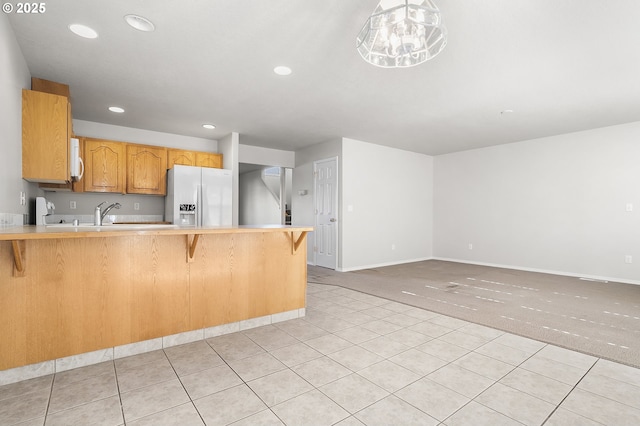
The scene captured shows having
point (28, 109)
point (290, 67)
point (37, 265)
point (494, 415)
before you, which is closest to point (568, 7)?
point (290, 67)

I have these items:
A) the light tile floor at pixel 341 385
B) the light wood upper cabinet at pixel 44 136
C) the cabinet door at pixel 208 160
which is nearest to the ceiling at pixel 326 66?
the light wood upper cabinet at pixel 44 136

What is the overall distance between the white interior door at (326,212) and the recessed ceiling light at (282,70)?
2.96 meters

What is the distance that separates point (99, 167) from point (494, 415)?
5.60 meters

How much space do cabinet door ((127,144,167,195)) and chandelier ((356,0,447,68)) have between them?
13.9 feet

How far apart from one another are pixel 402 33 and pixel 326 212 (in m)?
4.43

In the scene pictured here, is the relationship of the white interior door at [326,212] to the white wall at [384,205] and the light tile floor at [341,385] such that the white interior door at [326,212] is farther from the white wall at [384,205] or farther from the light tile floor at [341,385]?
the light tile floor at [341,385]

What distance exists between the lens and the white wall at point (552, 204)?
5109mm

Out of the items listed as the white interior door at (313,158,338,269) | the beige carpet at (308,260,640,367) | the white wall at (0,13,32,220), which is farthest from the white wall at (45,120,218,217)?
the beige carpet at (308,260,640,367)

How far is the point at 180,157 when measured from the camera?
215 inches

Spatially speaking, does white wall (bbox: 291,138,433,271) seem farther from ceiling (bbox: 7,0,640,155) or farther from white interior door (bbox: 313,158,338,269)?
ceiling (bbox: 7,0,640,155)

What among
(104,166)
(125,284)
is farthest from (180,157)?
(125,284)

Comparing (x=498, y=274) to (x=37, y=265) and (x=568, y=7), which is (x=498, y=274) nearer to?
(x=568, y=7)

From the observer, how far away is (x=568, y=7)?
221cm

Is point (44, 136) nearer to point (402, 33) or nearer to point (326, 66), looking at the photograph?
point (326, 66)
